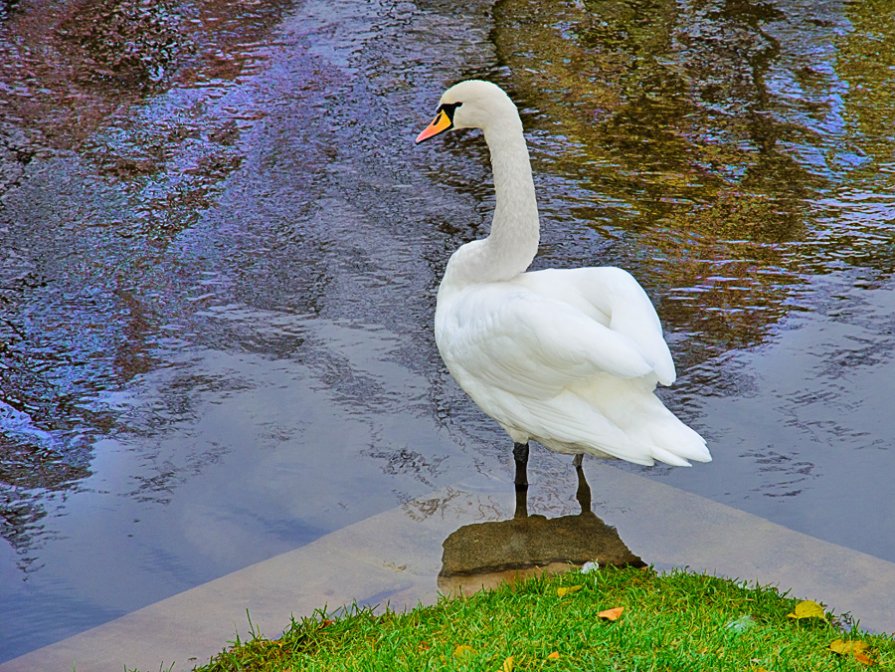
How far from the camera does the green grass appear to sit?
10.8 ft

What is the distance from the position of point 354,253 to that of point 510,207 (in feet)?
7.55

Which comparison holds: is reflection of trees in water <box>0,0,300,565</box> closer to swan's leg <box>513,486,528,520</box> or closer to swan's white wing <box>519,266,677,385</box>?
swan's leg <box>513,486,528,520</box>

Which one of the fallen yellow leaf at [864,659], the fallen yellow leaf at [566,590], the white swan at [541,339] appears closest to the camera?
the fallen yellow leaf at [864,659]

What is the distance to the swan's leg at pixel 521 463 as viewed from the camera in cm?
457

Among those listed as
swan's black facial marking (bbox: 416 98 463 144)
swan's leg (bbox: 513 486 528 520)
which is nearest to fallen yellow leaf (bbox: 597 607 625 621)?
swan's leg (bbox: 513 486 528 520)

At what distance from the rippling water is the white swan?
0.60 m

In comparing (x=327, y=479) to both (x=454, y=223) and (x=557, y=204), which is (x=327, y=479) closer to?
(x=454, y=223)

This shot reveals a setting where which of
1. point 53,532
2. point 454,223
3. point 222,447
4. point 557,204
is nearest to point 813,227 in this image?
point 557,204

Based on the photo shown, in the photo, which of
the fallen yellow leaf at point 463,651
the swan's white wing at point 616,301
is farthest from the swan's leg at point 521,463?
the fallen yellow leaf at point 463,651

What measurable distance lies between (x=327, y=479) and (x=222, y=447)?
53 centimetres

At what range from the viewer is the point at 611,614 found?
11.7ft

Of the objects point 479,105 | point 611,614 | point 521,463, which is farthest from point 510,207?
point 611,614

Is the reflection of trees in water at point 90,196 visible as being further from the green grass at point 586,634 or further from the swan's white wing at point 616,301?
the swan's white wing at point 616,301

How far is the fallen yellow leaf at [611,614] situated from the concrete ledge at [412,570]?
656mm
